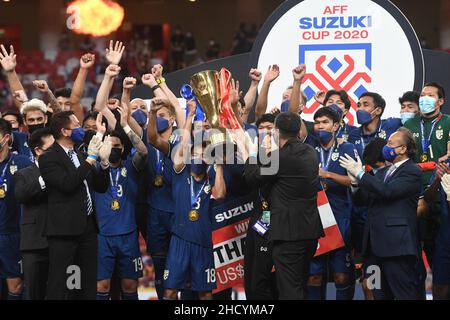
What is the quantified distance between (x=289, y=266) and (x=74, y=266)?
5.50 ft

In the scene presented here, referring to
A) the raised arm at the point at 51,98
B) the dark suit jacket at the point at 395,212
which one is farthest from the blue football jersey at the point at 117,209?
the dark suit jacket at the point at 395,212

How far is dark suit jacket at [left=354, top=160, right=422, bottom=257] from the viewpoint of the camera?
7238 millimetres

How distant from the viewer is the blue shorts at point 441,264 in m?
7.80

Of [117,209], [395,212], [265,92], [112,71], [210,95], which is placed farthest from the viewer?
[265,92]

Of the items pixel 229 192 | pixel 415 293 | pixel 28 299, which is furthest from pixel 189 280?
pixel 415 293

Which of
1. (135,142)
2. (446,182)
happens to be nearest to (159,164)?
(135,142)

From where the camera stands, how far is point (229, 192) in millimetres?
7836

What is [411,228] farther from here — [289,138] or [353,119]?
[353,119]

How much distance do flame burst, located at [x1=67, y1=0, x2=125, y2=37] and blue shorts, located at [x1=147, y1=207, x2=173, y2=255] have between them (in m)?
11.9

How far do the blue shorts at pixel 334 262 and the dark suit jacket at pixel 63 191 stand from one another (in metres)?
1.95

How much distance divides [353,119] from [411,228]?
2.71 m

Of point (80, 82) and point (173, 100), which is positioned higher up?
point (80, 82)

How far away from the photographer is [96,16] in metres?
21.6

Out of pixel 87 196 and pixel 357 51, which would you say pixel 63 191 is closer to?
pixel 87 196
